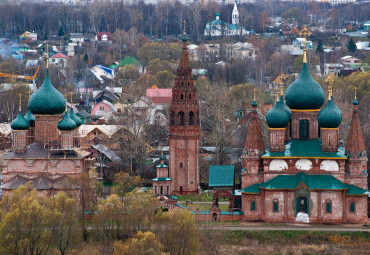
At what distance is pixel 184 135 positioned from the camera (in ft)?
179

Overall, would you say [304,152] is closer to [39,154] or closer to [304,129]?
[304,129]

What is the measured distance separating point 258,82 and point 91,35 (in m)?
38.0

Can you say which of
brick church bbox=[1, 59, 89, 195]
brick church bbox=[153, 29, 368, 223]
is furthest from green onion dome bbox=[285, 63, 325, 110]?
brick church bbox=[1, 59, 89, 195]

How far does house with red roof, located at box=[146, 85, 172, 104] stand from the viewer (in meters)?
80.2

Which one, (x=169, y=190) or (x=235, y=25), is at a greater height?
(x=235, y=25)

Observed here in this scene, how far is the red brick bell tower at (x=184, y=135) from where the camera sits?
54500 mm

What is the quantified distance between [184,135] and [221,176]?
17.3ft

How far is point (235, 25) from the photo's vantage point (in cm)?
12900

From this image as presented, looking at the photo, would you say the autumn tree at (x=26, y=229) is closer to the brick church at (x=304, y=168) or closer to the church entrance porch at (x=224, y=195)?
the brick church at (x=304, y=168)

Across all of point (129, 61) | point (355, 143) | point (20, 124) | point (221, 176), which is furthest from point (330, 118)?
point (129, 61)

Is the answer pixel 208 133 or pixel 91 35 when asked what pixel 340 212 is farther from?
pixel 91 35

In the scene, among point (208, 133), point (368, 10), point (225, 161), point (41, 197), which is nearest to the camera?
point (41, 197)

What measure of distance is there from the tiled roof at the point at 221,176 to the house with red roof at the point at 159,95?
2938cm

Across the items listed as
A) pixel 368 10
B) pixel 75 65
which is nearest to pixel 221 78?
pixel 75 65
